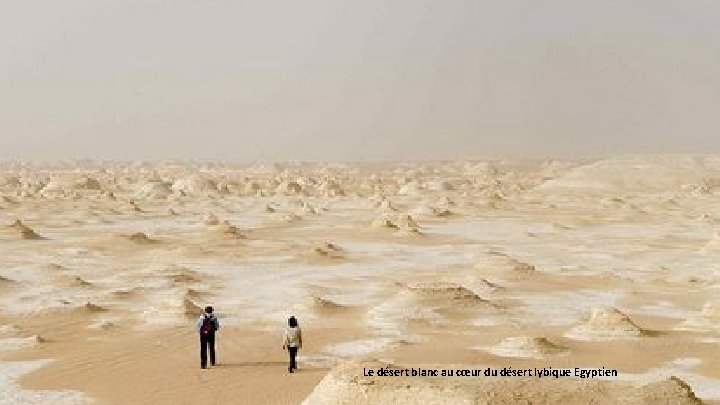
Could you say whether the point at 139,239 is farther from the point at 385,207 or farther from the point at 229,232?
the point at 385,207

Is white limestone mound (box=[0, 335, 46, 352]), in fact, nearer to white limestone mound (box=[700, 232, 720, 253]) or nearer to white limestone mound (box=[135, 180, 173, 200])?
white limestone mound (box=[700, 232, 720, 253])

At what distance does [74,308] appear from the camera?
30.0m

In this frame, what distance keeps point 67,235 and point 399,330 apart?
37024mm

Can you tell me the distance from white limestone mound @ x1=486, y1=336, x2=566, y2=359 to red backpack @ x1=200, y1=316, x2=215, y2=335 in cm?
774

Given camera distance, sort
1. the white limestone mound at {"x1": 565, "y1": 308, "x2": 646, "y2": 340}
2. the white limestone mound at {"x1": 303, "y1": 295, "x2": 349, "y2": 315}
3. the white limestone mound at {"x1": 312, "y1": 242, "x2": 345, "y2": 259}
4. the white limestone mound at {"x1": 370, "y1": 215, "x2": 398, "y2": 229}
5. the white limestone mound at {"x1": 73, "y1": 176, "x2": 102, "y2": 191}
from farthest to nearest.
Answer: the white limestone mound at {"x1": 73, "y1": 176, "x2": 102, "y2": 191}, the white limestone mound at {"x1": 370, "y1": 215, "x2": 398, "y2": 229}, the white limestone mound at {"x1": 312, "y1": 242, "x2": 345, "y2": 259}, the white limestone mound at {"x1": 303, "y1": 295, "x2": 349, "y2": 315}, the white limestone mound at {"x1": 565, "y1": 308, "x2": 646, "y2": 340}

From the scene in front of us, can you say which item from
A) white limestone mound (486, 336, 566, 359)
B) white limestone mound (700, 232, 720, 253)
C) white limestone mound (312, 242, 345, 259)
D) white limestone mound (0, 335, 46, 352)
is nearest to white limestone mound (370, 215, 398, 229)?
white limestone mound (312, 242, 345, 259)

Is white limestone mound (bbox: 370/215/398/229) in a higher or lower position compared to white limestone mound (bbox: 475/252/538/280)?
lower

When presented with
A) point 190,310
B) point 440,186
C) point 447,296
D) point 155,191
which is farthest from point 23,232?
point 440,186

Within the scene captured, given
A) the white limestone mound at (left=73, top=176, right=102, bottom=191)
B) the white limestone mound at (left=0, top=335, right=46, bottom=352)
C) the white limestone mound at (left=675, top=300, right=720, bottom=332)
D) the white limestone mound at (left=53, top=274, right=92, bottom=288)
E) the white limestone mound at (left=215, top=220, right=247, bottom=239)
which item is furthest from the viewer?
the white limestone mound at (left=73, top=176, right=102, bottom=191)

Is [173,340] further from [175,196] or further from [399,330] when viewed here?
[175,196]

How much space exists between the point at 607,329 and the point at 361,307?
9382 millimetres

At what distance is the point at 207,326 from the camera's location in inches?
838

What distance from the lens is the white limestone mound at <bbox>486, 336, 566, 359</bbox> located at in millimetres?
22891

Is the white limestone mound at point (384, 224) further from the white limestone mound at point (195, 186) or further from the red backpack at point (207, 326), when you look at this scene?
the white limestone mound at point (195, 186)
